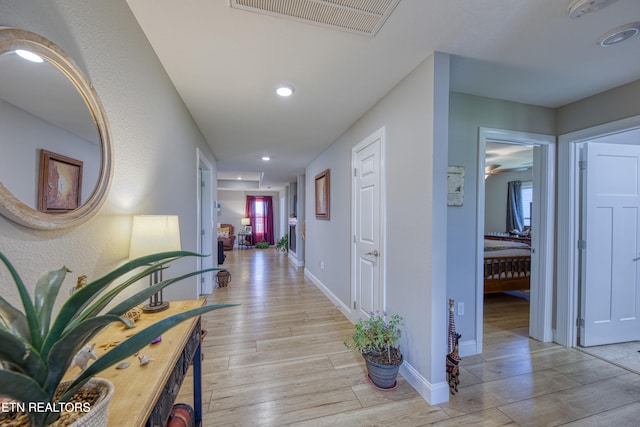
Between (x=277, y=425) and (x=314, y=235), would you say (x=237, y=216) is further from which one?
(x=277, y=425)

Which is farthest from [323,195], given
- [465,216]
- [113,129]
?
[113,129]

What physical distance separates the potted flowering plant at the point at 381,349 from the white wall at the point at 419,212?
0.11m

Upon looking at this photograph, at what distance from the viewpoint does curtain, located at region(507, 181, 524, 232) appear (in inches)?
257

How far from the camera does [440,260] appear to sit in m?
1.68

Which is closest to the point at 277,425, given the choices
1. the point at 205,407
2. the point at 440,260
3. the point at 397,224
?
the point at 205,407

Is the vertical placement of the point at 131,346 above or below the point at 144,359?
above

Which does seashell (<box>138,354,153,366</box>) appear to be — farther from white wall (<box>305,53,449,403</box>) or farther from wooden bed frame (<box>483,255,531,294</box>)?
wooden bed frame (<box>483,255,531,294</box>)

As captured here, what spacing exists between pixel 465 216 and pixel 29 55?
2661 millimetres

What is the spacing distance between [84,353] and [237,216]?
392 inches

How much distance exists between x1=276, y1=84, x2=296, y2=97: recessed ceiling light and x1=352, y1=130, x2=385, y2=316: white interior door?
2.92 feet

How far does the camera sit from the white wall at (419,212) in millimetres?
1679

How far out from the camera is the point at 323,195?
4.13 meters

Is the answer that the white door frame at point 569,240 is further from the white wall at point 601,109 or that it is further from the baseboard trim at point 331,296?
the baseboard trim at point 331,296

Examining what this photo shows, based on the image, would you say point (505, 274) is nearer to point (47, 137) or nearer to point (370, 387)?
point (370, 387)
